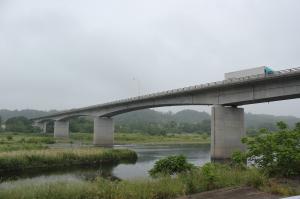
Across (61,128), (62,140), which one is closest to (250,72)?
(62,140)

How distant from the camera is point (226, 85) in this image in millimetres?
40625

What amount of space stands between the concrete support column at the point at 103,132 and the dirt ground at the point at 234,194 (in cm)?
6269

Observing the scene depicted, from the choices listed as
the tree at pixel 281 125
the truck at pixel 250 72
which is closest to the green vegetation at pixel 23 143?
the truck at pixel 250 72

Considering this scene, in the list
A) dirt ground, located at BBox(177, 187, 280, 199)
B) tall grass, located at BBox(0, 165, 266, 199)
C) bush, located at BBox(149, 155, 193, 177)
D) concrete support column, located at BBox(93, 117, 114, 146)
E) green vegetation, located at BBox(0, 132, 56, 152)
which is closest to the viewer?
dirt ground, located at BBox(177, 187, 280, 199)

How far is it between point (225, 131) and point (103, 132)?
3759 centimetres

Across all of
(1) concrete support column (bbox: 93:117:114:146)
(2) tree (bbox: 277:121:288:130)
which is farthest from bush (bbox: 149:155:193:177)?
(1) concrete support column (bbox: 93:117:114:146)

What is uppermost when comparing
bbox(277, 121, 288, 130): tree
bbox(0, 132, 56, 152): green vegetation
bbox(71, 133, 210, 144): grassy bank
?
bbox(277, 121, 288, 130): tree

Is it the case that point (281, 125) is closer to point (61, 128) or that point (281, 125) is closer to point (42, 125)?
point (61, 128)

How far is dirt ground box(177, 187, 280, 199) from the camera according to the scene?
30.6 feet

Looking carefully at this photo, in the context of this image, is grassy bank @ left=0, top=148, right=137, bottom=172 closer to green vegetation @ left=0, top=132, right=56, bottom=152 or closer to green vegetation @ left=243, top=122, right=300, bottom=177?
green vegetation @ left=0, top=132, right=56, bottom=152

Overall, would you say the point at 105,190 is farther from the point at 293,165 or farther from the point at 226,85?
the point at 226,85

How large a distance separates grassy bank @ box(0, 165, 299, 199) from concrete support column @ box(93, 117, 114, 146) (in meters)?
61.2

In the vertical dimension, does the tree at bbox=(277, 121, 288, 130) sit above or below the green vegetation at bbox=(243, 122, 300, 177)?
above

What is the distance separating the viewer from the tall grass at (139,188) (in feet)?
32.3
